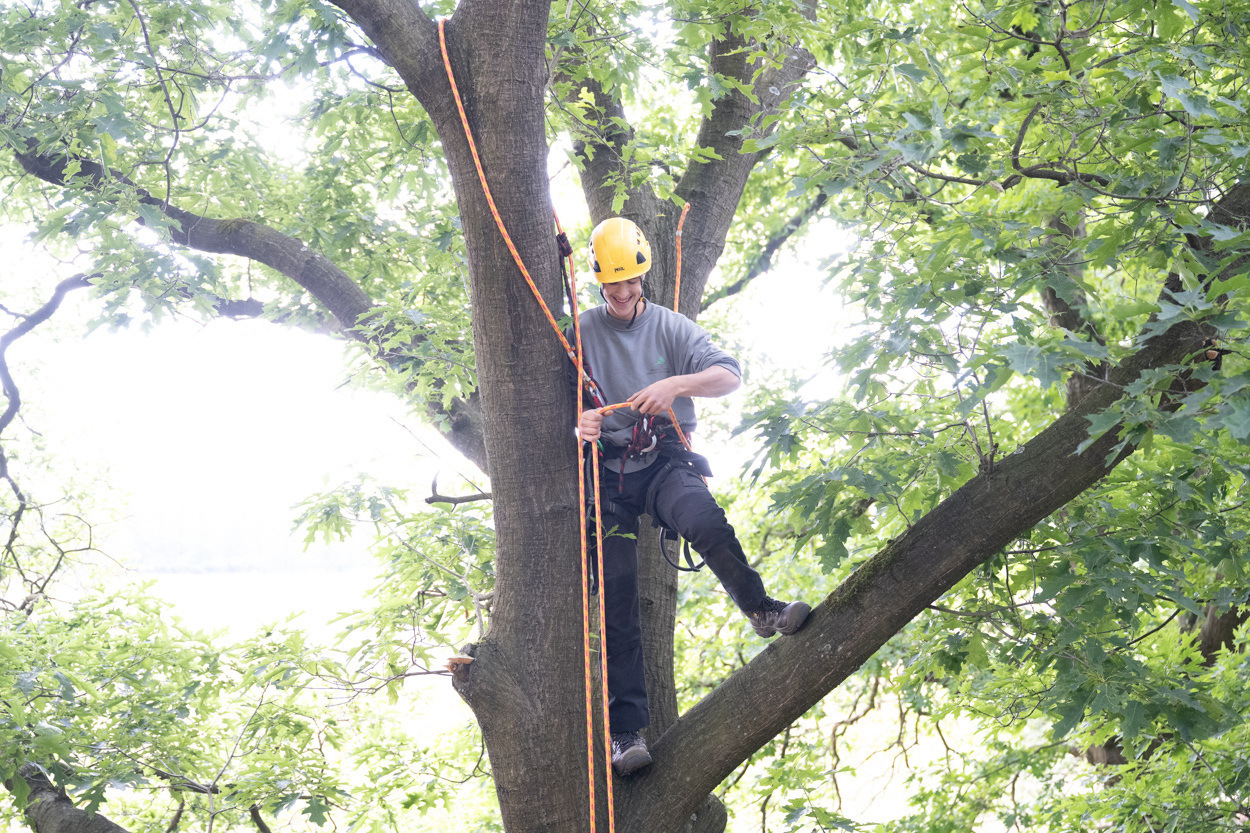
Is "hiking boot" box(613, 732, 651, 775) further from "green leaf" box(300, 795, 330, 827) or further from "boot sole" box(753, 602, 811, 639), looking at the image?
"green leaf" box(300, 795, 330, 827)

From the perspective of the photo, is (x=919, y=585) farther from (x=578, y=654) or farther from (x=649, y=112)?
(x=649, y=112)

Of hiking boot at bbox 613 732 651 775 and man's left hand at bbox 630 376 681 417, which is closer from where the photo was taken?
hiking boot at bbox 613 732 651 775

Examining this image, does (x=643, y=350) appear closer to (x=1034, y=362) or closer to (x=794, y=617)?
(x=794, y=617)

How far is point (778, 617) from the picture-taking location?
2602 millimetres

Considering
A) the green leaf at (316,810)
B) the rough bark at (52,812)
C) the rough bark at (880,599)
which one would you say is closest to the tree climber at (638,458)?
the rough bark at (880,599)

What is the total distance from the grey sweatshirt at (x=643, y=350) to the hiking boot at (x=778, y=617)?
0.62 meters

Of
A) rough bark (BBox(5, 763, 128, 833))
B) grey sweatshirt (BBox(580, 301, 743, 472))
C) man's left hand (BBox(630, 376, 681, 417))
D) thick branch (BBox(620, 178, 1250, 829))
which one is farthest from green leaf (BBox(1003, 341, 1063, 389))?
rough bark (BBox(5, 763, 128, 833))

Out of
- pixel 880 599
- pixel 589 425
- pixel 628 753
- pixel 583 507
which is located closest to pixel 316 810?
pixel 628 753

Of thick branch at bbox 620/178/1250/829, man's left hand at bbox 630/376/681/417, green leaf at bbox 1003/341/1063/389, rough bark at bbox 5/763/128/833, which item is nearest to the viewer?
green leaf at bbox 1003/341/1063/389

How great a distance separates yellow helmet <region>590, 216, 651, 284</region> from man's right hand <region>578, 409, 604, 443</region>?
55cm

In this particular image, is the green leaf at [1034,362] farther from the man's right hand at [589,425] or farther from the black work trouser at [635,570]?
the man's right hand at [589,425]

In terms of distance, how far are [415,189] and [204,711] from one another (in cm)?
242

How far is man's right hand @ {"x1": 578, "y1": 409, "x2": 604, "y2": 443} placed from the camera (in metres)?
2.58

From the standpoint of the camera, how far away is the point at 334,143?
13.6ft
